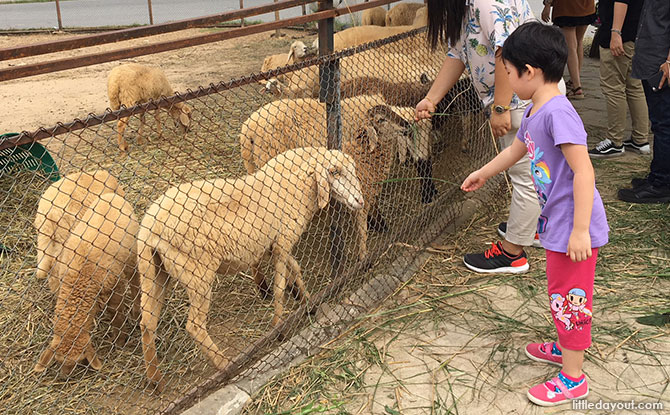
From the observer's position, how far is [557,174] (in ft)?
7.99

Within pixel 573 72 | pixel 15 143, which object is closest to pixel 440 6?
pixel 15 143

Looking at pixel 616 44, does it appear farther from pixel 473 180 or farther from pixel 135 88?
pixel 135 88

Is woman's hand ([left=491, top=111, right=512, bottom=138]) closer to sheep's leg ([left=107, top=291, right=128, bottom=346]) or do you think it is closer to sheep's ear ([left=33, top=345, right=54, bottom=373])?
sheep's leg ([left=107, top=291, right=128, bottom=346])

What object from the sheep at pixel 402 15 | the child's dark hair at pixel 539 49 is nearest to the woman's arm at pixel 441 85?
the child's dark hair at pixel 539 49

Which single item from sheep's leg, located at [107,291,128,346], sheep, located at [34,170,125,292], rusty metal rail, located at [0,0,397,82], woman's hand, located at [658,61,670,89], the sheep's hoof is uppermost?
rusty metal rail, located at [0,0,397,82]

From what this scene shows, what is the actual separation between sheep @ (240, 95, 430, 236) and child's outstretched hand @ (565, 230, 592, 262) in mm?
2139

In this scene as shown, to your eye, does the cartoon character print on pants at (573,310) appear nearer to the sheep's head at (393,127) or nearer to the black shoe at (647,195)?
the sheep's head at (393,127)

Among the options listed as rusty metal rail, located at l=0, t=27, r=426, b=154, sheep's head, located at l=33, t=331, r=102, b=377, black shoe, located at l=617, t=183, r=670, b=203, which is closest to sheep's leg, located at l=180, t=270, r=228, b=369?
sheep's head, located at l=33, t=331, r=102, b=377

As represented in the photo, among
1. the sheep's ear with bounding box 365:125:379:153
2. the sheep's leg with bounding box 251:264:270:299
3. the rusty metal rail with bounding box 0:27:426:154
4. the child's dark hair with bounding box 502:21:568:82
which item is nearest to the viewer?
the rusty metal rail with bounding box 0:27:426:154

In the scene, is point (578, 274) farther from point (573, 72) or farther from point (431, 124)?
point (573, 72)

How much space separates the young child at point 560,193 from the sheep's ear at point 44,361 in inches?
101

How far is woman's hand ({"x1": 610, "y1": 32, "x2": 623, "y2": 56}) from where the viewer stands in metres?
5.03

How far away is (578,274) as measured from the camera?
8.09 feet

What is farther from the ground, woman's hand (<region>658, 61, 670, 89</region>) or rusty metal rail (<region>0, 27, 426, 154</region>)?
rusty metal rail (<region>0, 27, 426, 154</region>)
